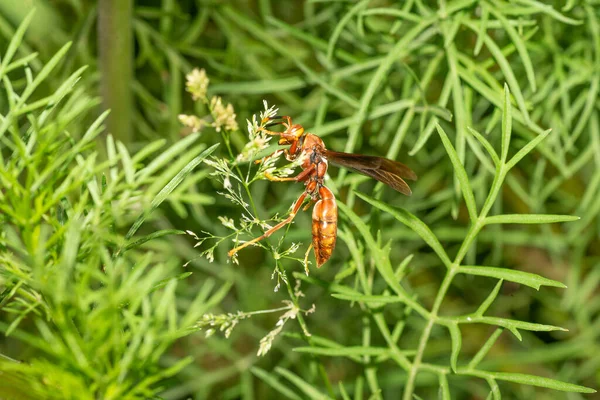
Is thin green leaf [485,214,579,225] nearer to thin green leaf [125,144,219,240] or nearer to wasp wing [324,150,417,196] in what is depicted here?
wasp wing [324,150,417,196]

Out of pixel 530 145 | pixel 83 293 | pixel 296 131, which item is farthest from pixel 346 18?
pixel 83 293

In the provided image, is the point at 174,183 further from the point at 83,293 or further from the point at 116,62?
the point at 116,62

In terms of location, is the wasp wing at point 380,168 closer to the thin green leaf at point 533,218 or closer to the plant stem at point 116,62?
the thin green leaf at point 533,218

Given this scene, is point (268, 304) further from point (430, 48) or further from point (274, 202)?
point (430, 48)

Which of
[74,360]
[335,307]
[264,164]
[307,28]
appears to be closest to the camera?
[74,360]

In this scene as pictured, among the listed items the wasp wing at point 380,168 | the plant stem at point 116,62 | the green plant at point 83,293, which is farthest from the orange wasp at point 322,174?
the plant stem at point 116,62

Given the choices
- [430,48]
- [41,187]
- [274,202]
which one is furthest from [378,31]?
[41,187]
